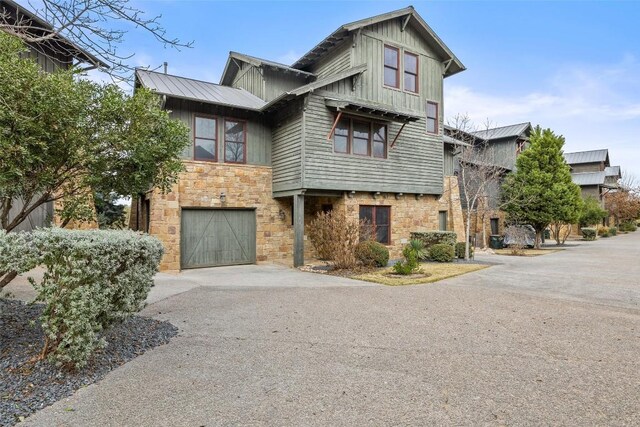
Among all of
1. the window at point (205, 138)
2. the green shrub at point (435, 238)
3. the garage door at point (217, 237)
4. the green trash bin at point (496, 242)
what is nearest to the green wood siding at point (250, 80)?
the window at point (205, 138)

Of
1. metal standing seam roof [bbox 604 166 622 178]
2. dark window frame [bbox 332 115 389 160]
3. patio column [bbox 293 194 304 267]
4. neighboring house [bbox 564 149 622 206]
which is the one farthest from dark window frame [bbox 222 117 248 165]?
metal standing seam roof [bbox 604 166 622 178]

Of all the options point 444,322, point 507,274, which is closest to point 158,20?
point 444,322

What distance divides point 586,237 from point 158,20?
117ft

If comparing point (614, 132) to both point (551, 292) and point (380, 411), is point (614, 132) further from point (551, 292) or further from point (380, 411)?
point (380, 411)

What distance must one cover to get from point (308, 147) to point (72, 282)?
9802 millimetres

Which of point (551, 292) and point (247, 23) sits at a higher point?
point (247, 23)

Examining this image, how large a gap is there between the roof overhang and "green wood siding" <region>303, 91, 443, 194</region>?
0.52 m

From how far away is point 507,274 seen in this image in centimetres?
1152

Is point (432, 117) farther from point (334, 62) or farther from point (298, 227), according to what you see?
point (298, 227)

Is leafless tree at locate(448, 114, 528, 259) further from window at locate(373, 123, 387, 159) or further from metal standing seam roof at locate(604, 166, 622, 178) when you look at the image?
metal standing seam roof at locate(604, 166, 622, 178)

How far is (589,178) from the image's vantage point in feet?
124

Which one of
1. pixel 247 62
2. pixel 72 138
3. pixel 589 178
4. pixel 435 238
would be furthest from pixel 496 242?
pixel 589 178

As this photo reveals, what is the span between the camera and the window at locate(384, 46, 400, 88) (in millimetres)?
14875

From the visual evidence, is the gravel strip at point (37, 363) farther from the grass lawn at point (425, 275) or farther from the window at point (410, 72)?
the window at point (410, 72)
